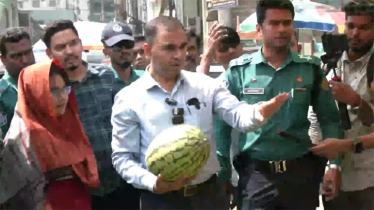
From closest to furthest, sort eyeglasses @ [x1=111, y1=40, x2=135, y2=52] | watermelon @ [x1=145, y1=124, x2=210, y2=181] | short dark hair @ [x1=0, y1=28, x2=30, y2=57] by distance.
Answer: watermelon @ [x1=145, y1=124, x2=210, y2=181], short dark hair @ [x1=0, y1=28, x2=30, y2=57], eyeglasses @ [x1=111, y1=40, x2=135, y2=52]

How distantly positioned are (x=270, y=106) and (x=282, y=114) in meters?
0.42

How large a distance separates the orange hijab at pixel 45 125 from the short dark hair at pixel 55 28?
49 cm

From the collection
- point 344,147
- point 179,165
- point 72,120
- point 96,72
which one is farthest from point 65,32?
point 344,147

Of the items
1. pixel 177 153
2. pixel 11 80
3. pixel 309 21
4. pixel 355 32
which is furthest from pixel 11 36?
pixel 355 32

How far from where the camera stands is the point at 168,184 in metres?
2.19

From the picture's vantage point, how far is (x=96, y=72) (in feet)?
9.62

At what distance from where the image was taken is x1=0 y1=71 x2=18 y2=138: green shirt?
2.73 metres

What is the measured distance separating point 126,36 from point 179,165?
1.27 m

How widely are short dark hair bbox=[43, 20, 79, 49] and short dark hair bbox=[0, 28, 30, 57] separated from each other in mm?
149

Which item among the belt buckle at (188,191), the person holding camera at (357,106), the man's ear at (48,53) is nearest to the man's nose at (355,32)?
the person holding camera at (357,106)

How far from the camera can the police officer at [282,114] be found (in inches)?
101

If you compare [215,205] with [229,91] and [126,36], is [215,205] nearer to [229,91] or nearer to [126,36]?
[229,91]

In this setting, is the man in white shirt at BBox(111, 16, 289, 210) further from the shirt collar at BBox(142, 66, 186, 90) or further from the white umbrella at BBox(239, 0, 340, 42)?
the white umbrella at BBox(239, 0, 340, 42)

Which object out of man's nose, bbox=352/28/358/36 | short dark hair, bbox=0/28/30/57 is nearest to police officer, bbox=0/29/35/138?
short dark hair, bbox=0/28/30/57
